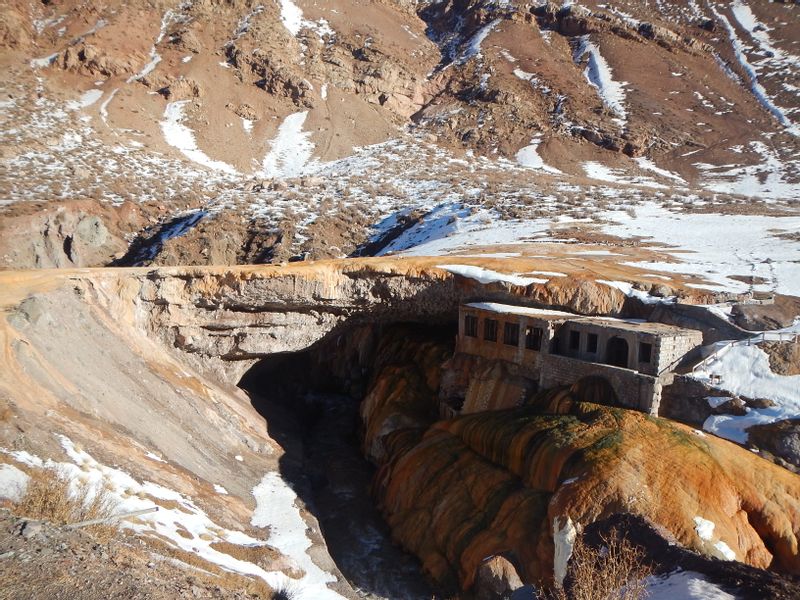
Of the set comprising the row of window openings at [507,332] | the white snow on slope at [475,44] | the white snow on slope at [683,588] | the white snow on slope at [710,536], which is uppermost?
the white snow on slope at [475,44]

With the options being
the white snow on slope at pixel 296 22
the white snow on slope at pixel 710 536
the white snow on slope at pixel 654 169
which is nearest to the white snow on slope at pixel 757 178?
the white snow on slope at pixel 654 169

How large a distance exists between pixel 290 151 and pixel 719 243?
152 ft

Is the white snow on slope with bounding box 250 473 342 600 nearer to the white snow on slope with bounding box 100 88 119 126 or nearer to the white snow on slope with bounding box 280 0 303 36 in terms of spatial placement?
the white snow on slope with bounding box 100 88 119 126

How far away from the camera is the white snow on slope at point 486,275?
72.1 feet

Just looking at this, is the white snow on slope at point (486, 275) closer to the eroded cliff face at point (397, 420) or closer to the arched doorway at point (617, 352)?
the eroded cliff face at point (397, 420)

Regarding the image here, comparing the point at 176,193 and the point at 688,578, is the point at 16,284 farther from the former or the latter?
the point at 176,193

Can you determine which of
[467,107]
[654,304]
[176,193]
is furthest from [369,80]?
[654,304]

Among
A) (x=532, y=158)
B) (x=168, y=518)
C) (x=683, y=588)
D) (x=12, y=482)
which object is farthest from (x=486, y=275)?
(x=532, y=158)

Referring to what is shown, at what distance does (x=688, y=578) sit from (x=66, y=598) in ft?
30.3

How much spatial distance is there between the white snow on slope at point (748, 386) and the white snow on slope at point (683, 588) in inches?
298

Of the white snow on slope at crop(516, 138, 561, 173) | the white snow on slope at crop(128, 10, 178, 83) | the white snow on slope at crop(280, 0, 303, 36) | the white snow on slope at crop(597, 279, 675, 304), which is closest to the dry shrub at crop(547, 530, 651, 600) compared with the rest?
the white snow on slope at crop(597, 279, 675, 304)

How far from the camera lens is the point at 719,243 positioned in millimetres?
28812

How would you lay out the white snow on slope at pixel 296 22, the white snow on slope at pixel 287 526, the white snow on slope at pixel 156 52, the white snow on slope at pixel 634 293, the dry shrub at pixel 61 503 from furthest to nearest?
the white snow on slope at pixel 296 22, the white snow on slope at pixel 156 52, the white snow on slope at pixel 634 293, the white snow on slope at pixel 287 526, the dry shrub at pixel 61 503

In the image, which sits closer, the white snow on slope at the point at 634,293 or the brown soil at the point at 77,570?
the brown soil at the point at 77,570
